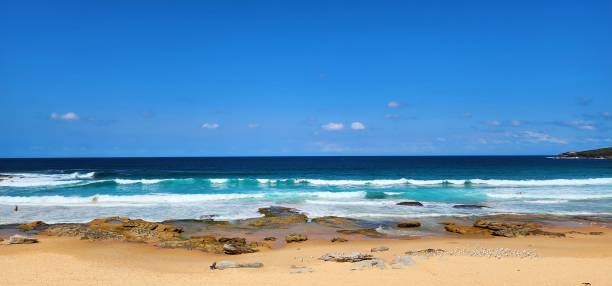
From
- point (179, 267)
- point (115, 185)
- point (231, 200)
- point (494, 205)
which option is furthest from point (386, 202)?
point (115, 185)

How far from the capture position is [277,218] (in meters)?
19.7

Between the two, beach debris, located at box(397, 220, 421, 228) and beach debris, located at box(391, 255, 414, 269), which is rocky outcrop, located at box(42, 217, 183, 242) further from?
beach debris, located at box(397, 220, 421, 228)

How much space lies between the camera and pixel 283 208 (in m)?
23.5

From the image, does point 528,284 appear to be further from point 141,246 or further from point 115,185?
point 115,185

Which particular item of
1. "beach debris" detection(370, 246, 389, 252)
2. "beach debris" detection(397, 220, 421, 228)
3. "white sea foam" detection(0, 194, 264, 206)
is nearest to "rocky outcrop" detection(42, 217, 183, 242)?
"beach debris" detection(370, 246, 389, 252)

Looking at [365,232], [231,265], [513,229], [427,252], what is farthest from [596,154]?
[231,265]

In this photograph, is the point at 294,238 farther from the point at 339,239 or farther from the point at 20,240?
the point at 20,240

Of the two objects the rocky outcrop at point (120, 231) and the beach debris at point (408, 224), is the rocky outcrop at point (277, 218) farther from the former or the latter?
the beach debris at point (408, 224)

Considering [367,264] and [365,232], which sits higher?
[367,264]

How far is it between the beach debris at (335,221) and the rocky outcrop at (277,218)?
67 centimetres

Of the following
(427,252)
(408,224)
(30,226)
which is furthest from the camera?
(408,224)

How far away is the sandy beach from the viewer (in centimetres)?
916

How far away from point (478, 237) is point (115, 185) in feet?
103

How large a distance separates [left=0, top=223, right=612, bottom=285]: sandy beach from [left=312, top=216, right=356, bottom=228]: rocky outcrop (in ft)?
11.0
